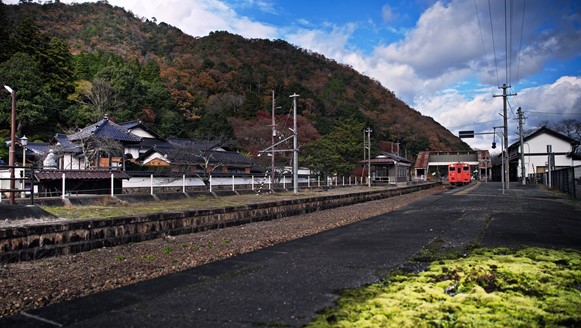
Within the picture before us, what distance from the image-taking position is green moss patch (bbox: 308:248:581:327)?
3582mm

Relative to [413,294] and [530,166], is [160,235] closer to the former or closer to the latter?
[413,294]

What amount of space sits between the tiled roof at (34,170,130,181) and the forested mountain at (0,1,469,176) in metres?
15.7

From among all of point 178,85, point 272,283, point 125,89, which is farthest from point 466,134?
point 272,283

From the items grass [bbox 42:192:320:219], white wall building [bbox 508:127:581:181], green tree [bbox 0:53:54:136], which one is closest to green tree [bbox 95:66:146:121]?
green tree [bbox 0:53:54:136]

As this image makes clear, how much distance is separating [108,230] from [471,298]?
22.2ft

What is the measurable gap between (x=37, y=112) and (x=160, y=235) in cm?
2713

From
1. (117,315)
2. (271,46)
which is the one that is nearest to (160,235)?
(117,315)

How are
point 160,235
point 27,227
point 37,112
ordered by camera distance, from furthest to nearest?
point 37,112 < point 160,235 < point 27,227

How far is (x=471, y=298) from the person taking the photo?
4.14m

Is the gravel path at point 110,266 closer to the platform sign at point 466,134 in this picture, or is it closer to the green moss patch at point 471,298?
the green moss patch at point 471,298

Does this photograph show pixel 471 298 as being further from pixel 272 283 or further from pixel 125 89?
pixel 125 89

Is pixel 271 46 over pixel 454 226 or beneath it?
over

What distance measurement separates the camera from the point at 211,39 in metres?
85.9

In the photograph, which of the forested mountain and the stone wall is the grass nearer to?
the stone wall
